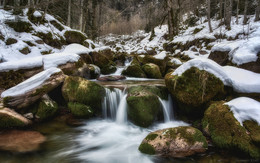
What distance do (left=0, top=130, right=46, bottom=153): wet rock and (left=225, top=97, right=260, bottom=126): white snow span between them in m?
4.00

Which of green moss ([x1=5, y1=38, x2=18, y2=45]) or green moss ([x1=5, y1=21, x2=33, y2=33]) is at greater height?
green moss ([x1=5, y1=21, x2=33, y2=33])

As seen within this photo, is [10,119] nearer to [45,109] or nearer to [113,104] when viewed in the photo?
[45,109]

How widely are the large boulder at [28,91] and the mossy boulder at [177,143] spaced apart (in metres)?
3.13

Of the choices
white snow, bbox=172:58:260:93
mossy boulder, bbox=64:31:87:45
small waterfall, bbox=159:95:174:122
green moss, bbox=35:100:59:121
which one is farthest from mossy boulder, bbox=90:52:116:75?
white snow, bbox=172:58:260:93

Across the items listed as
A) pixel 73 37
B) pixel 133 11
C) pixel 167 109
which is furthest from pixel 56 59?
pixel 73 37

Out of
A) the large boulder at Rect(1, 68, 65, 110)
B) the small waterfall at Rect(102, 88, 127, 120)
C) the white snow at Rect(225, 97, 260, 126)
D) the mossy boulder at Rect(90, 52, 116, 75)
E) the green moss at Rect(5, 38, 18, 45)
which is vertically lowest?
the small waterfall at Rect(102, 88, 127, 120)

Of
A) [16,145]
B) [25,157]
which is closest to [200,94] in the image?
[25,157]

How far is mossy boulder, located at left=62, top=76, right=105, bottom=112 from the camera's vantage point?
4453 millimetres

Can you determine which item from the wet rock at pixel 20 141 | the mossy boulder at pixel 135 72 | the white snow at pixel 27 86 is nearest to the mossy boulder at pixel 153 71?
the mossy boulder at pixel 135 72

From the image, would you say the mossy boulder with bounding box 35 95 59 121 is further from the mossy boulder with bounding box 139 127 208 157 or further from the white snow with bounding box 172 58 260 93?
the white snow with bounding box 172 58 260 93

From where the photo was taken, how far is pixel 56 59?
5.94 meters

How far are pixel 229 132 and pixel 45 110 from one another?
4358mm

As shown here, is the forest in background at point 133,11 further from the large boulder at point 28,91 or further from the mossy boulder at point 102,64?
the large boulder at point 28,91

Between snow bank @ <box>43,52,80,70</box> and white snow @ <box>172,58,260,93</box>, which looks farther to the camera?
snow bank @ <box>43,52,80,70</box>
